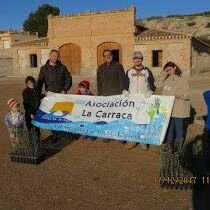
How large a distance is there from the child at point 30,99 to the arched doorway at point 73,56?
104 feet

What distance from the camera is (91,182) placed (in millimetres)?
6113

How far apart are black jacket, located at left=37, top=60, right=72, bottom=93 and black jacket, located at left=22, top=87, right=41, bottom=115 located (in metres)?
0.23

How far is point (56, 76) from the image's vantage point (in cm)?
809

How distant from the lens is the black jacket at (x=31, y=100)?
7.82 meters

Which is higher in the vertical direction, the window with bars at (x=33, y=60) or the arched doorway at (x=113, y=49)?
the arched doorway at (x=113, y=49)

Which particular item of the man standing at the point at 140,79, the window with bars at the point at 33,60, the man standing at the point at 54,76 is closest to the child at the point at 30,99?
the man standing at the point at 54,76

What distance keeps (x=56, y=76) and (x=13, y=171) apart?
222 cm

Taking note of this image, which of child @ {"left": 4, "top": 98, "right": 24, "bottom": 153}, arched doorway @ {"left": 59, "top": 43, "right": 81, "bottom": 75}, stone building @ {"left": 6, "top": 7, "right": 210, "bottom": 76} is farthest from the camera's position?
arched doorway @ {"left": 59, "top": 43, "right": 81, "bottom": 75}

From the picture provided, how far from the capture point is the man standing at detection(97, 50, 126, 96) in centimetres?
779

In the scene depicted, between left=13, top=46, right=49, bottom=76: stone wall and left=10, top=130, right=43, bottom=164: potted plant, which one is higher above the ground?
left=13, top=46, right=49, bottom=76: stone wall

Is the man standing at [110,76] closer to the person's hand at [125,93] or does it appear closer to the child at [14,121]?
the person's hand at [125,93]

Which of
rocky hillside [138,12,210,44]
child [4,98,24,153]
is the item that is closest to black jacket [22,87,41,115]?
child [4,98,24,153]

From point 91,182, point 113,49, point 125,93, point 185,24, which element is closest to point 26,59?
point 113,49
